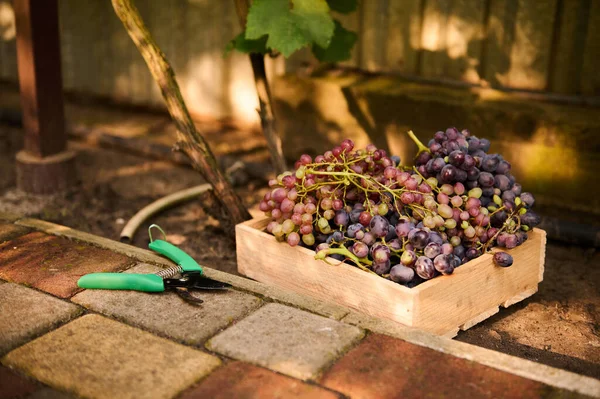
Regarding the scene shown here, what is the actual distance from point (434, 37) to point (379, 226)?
214cm

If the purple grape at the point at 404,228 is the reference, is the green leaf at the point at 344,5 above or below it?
above

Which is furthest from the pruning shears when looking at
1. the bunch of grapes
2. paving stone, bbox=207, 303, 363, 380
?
the bunch of grapes

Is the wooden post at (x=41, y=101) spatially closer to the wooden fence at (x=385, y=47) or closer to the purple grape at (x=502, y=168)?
the wooden fence at (x=385, y=47)

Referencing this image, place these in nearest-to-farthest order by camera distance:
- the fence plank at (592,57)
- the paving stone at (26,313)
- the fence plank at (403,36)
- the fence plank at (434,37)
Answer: the paving stone at (26,313), the fence plank at (592,57), the fence plank at (434,37), the fence plank at (403,36)

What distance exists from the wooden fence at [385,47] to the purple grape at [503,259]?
1.70 m

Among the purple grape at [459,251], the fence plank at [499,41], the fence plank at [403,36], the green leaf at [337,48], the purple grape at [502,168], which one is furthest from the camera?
the fence plank at [403,36]

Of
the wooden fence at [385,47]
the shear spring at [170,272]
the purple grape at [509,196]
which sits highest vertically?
the wooden fence at [385,47]

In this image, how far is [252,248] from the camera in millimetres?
3088

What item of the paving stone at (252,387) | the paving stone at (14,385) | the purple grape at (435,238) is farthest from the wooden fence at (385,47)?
the paving stone at (14,385)

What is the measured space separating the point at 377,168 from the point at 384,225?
1.34 feet

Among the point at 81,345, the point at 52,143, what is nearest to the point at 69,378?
the point at 81,345

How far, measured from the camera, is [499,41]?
4.21 meters

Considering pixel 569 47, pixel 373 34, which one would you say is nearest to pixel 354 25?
pixel 373 34

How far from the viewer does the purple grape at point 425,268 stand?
8.43 feet
